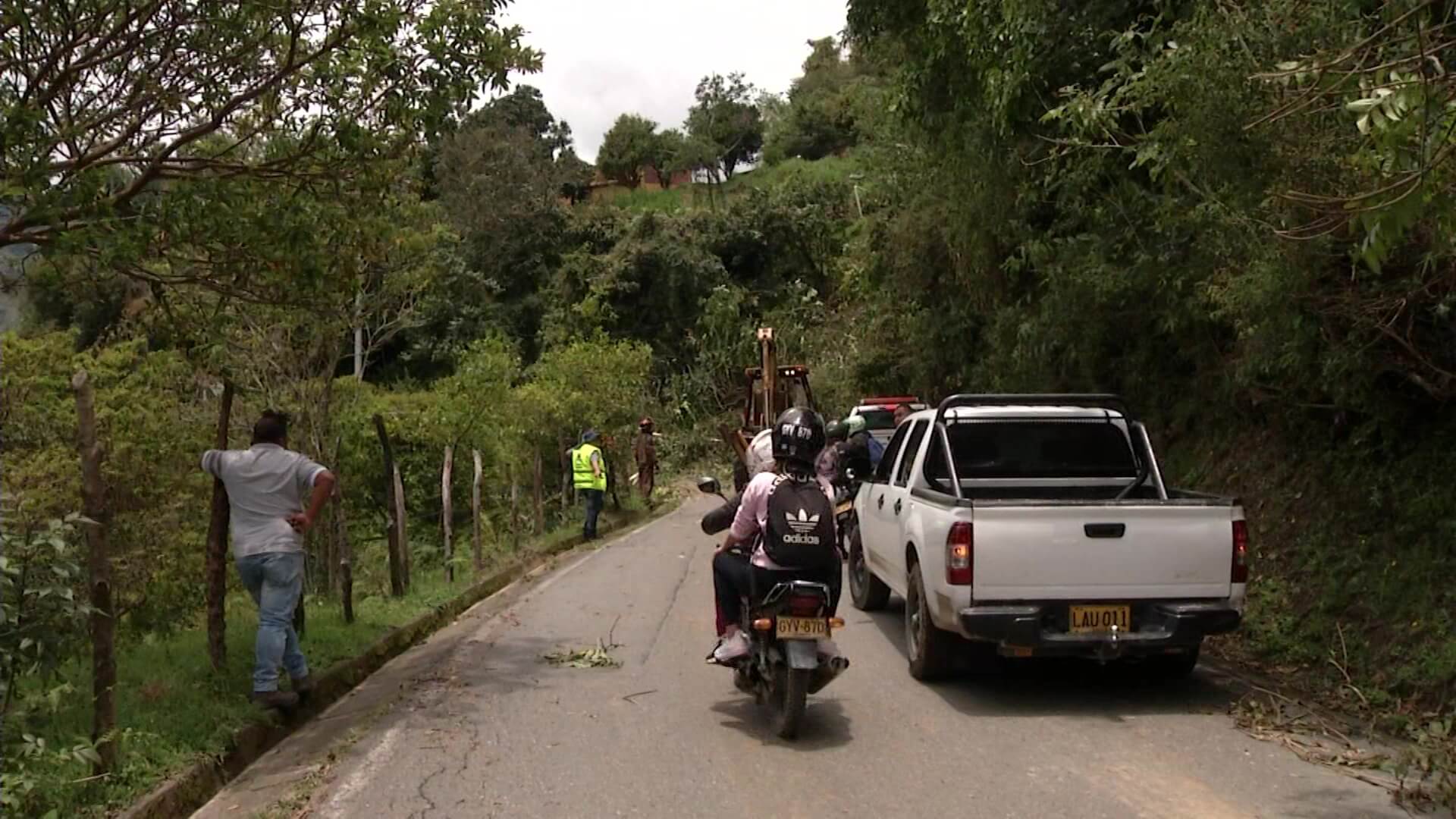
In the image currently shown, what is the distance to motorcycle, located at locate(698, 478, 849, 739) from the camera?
6.61 m

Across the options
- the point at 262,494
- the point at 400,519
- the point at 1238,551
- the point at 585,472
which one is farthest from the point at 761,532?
the point at 585,472

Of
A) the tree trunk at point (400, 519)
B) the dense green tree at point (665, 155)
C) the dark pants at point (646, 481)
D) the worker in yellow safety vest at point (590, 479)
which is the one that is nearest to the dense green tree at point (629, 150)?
the dense green tree at point (665, 155)

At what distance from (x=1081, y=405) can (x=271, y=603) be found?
18.9ft

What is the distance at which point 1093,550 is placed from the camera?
7.14 metres

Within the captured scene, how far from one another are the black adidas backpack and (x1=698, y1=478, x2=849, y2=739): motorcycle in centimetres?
13

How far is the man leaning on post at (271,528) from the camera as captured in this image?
7176 mm

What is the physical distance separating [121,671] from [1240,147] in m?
8.05

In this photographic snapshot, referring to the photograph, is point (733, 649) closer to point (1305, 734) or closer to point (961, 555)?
point (961, 555)

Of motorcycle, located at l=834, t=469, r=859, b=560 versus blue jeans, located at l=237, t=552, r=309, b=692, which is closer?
blue jeans, located at l=237, t=552, r=309, b=692

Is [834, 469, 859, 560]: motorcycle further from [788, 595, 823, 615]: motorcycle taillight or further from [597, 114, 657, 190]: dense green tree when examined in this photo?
[597, 114, 657, 190]: dense green tree

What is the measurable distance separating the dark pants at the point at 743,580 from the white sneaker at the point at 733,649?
0.13 meters

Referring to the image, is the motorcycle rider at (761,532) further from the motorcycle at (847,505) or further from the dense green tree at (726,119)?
the dense green tree at (726,119)

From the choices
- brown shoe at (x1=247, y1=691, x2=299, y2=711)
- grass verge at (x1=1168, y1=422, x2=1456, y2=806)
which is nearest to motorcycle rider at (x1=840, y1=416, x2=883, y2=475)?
grass verge at (x1=1168, y1=422, x2=1456, y2=806)

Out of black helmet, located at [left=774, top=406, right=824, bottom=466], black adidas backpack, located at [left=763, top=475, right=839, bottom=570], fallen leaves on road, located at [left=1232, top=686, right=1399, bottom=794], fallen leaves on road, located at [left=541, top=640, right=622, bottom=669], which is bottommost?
fallen leaves on road, located at [left=541, top=640, right=622, bottom=669]
